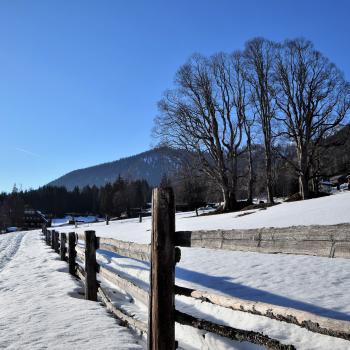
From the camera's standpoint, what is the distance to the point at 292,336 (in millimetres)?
4488

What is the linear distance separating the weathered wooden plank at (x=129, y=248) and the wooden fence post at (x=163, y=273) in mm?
675

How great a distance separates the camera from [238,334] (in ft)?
10.3

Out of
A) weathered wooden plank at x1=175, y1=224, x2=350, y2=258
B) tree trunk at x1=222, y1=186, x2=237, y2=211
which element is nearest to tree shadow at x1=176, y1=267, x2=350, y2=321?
weathered wooden plank at x1=175, y1=224, x2=350, y2=258

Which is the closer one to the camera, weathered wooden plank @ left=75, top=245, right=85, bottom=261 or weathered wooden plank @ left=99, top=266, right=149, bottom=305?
weathered wooden plank @ left=99, top=266, right=149, bottom=305

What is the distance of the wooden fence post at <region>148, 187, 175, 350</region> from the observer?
378 cm

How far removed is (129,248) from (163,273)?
183 centimetres

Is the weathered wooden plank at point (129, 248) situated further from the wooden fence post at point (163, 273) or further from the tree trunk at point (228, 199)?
the tree trunk at point (228, 199)

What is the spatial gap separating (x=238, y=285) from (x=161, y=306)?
3.49 meters

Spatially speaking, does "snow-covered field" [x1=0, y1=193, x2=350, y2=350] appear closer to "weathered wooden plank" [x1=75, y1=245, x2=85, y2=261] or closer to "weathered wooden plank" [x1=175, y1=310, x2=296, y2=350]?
"weathered wooden plank" [x1=75, y1=245, x2=85, y2=261]

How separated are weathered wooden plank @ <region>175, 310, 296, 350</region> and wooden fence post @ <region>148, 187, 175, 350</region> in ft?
0.48

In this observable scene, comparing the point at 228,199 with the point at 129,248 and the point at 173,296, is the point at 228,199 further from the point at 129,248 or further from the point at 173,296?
the point at 173,296

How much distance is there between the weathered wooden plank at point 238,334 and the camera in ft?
8.96

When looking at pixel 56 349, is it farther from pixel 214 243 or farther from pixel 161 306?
pixel 214 243

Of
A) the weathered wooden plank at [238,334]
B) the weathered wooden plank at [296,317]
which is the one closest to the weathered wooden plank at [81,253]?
the weathered wooden plank at [238,334]
